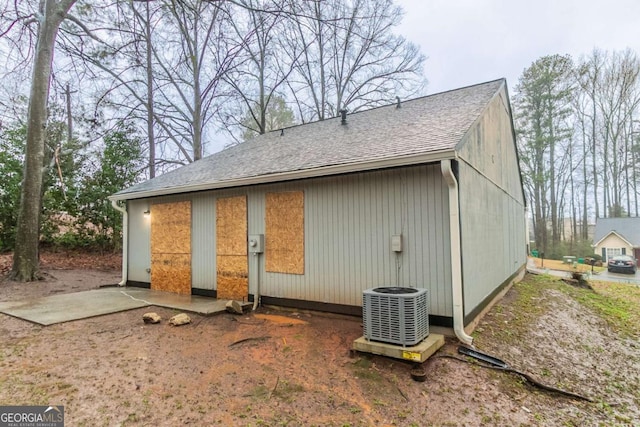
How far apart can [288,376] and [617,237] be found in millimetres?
29417

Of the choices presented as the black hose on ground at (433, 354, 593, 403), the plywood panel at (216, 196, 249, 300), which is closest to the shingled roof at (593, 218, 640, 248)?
the black hose on ground at (433, 354, 593, 403)

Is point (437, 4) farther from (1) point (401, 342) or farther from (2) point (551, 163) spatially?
(2) point (551, 163)

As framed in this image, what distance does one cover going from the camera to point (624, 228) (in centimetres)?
2336

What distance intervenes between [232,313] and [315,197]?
2.36 m

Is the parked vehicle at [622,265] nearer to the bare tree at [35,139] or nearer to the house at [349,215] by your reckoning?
the house at [349,215]

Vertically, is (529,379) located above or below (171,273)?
below

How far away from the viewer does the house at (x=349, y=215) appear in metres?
4.51

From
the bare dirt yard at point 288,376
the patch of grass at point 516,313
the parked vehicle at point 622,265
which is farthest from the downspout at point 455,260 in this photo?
the parked vehicle at point 622,265

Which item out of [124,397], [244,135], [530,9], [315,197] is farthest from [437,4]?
[244,135]

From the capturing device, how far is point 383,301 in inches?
148

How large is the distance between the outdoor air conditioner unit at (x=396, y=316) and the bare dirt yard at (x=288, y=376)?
256 millimetres
